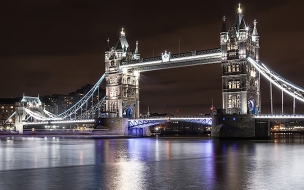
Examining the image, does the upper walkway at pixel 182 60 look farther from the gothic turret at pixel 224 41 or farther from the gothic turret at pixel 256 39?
the gothic turret at pixel 256 39

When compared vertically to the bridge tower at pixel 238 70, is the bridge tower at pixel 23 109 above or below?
below

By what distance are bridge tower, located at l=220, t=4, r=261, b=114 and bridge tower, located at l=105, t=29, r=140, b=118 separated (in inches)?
888

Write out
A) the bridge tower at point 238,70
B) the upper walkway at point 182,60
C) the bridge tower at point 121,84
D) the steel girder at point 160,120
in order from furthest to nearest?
the bridge tower at point 121,84, the steel girder at point 160,120, the upper walkway at point 182,60, the bridge tower at point 238,70

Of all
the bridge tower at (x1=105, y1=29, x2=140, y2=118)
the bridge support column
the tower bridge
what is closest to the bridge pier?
the tower bridge

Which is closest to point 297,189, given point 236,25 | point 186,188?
point 186,188

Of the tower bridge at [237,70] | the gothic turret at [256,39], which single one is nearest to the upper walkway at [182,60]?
the tower bridge at [237,70]

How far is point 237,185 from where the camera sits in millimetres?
17281

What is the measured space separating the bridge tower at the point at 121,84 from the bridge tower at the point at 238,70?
2256cm

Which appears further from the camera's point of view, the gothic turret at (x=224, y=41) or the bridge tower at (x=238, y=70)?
the gothic turret at (x=224, y=41)

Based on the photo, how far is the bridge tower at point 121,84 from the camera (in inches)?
3263

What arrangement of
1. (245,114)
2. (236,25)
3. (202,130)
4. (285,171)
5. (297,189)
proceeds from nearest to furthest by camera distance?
(297,189) < (285,171) < (245,114) < (236,25) < (202,130)

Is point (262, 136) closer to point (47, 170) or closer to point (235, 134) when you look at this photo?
point (235, 134)

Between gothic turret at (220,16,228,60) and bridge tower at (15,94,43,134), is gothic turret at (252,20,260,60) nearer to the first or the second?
gothic turret at (220,16,228,60)

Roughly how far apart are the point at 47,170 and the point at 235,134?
43995 mm
